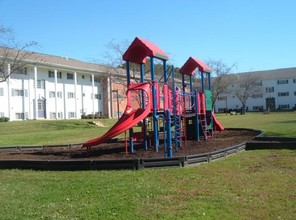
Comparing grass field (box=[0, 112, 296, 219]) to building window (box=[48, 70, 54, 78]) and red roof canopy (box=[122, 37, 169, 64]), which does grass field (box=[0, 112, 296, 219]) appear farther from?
building window (box=[48, 70, 54, 78])

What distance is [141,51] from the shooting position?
1636 centimetres

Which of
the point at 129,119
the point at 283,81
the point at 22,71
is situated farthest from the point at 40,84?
the point at 283,81

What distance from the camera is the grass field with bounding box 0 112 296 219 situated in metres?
6.52

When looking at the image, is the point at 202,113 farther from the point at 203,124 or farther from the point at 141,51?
the point at 141,51

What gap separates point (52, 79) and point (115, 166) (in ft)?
177

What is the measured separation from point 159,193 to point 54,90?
57.4 metres

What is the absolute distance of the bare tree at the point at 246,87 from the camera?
108581 mm

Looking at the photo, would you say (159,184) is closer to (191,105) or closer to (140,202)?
(140,202)

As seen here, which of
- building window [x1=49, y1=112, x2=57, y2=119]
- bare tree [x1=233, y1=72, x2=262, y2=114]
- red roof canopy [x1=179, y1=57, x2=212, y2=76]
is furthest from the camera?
bare tree [x1=233, y1=72, x2=262, y2=114]

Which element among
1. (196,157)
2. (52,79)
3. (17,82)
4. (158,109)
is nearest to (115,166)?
(196,157)

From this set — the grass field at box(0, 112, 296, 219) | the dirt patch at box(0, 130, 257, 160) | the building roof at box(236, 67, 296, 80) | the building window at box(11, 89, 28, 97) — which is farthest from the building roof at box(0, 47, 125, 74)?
the building roof at box(236, 67, 296, 80)

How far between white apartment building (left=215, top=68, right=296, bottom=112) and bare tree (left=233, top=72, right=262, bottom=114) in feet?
4.60

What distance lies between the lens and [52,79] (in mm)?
63156

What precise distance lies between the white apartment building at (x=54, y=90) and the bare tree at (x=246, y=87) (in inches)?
1806
